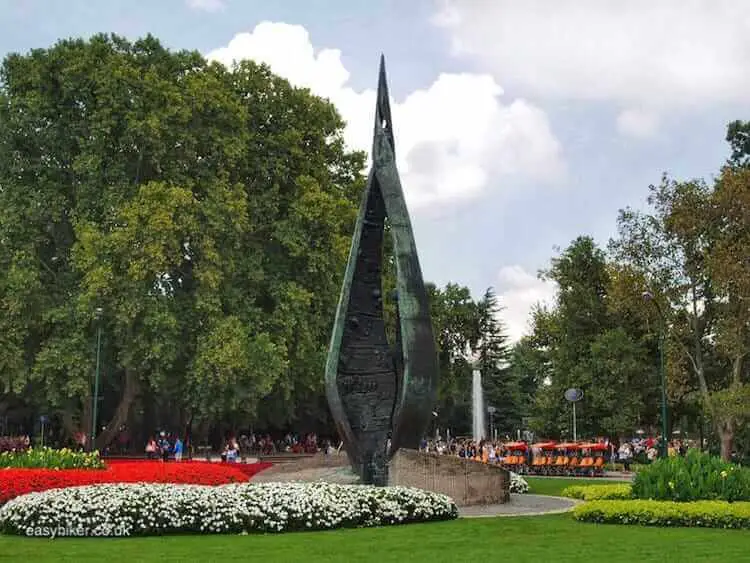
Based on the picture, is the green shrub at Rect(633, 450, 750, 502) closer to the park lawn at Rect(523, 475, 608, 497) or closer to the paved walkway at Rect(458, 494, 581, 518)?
the paved walkway at Rect(458, 494, 581, 518)

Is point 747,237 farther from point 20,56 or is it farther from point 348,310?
point 20,56

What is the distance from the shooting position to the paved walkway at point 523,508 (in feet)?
57.3

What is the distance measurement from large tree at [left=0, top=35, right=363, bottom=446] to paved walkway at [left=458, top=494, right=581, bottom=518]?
13.7 meters

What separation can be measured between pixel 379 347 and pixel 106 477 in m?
6.09

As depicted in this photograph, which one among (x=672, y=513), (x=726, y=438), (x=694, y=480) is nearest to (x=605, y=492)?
(x=694, y=480)

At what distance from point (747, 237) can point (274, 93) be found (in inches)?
725

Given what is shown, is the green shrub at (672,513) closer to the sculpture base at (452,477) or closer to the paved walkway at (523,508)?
the paved walkway at (523,508)

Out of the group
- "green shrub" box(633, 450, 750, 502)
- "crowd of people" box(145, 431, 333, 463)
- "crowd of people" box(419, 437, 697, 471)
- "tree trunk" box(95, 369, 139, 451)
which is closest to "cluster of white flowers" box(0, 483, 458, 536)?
"green shrub" box(633, 450, 750, 502)

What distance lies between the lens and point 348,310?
19.9m

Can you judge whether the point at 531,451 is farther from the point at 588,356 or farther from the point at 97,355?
the point at 97,355

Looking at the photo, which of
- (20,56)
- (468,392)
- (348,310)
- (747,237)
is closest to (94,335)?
(20,56)

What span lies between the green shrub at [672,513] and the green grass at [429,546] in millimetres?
537

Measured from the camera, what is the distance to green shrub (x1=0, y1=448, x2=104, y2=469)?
21.0 m

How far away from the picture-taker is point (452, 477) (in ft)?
62.0
